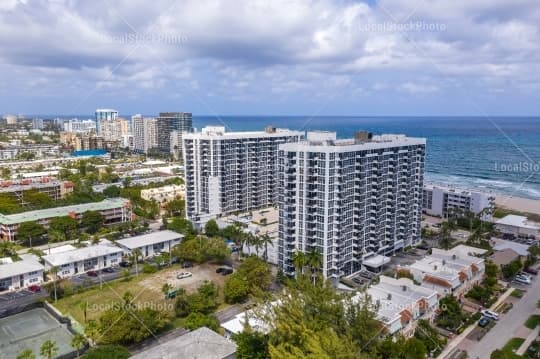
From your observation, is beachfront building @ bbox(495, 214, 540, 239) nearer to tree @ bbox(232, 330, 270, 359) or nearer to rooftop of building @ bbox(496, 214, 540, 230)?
rooftop of building @ bbox(496, 214, 540, 230)

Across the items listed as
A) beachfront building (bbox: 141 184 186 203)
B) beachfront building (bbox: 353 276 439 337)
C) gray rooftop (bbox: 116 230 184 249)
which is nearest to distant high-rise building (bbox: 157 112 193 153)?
beachfront building (bbox: 141 184 186 203)

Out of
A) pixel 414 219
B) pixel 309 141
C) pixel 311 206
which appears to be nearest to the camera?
pixel 311 206

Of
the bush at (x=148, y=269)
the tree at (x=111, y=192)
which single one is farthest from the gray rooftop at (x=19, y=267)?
the tree at (x=111, y=192)

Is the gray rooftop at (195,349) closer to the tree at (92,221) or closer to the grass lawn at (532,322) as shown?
the grass lawn at (532,322)

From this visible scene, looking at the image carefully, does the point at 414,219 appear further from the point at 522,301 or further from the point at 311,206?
the point at 311,206

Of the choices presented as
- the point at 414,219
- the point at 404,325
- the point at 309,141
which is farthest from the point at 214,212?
the point at 404,325

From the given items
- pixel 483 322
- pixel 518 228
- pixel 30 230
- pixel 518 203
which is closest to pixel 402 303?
pixel 483 322
